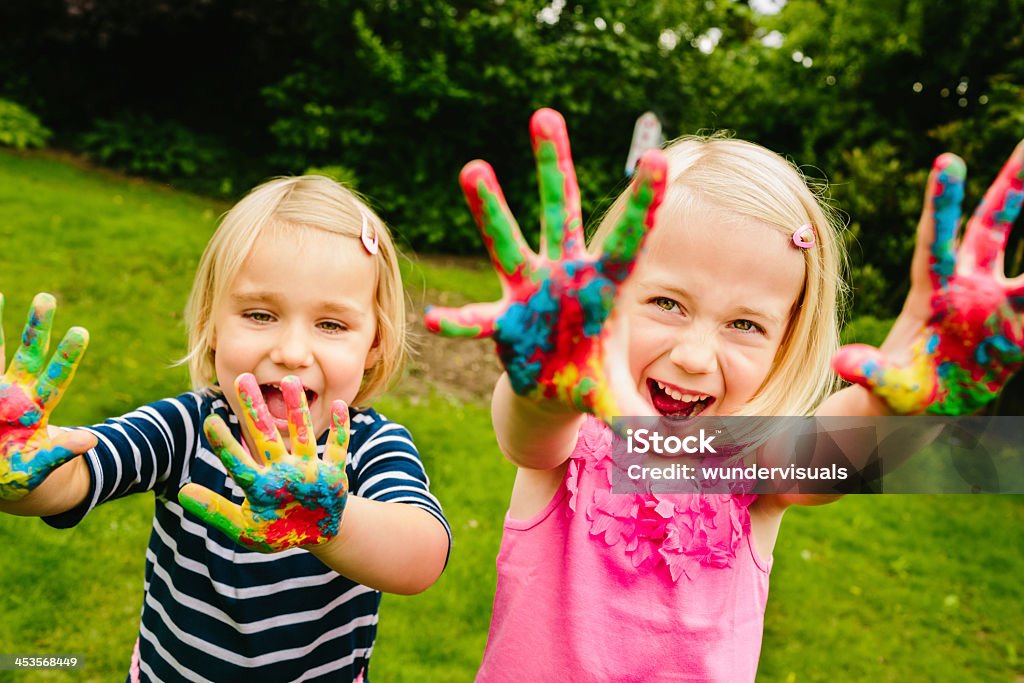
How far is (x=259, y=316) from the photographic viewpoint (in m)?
1.67

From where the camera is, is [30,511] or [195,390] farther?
[195,390]

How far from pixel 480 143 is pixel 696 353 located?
30.8ft

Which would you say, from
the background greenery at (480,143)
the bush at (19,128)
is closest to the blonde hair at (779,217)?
the background greenery at (480,143)

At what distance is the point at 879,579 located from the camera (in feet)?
14.8

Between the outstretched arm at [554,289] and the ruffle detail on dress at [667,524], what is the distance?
575 mm

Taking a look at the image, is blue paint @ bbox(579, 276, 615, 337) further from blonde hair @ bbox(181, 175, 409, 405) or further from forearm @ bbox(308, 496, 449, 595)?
blonde hair @ bbox(181, 175, 409, 405)

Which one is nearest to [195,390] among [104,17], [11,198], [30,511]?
[30,511]

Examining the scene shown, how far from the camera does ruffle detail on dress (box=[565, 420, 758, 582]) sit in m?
1.58

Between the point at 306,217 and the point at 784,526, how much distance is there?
4183 mm

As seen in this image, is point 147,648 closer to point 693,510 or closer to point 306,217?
point 306,217

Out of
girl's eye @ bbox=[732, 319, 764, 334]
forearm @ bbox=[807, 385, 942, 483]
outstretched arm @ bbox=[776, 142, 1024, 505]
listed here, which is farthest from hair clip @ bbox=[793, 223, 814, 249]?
outstretched arm @ bbox=[776, 142, 1024, 505]

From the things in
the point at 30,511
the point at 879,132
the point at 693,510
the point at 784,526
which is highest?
the point at 879,132

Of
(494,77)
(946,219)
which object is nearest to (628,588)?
(946,219)

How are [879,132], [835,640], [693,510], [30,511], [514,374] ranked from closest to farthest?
[514,374], [30,511], [693,510], [835,640], [879,132]
